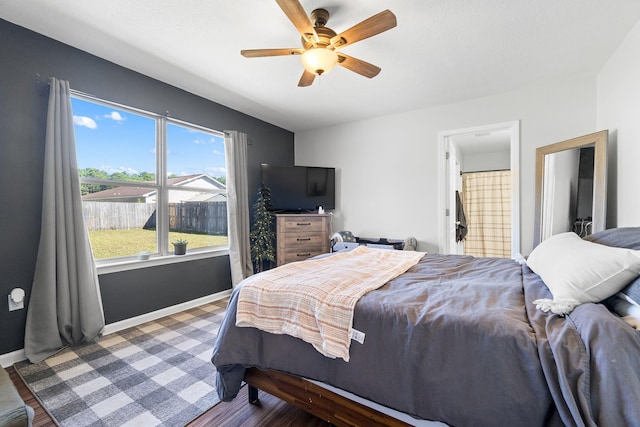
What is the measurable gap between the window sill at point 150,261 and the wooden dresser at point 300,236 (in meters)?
0.79

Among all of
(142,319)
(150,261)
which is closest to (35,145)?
(150,261)

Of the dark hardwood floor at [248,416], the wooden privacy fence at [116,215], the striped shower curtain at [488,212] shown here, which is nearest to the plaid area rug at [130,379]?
the dark hardwood floor at [248,416]

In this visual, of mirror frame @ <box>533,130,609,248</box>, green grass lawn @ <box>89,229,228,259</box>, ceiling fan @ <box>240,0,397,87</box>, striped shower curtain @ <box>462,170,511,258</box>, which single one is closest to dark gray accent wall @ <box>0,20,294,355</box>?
green grass lawn @ <box>89,229,228,259</box>

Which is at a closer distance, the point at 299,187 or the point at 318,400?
the point at 318,400

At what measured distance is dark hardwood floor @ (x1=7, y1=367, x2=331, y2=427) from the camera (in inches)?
58.6

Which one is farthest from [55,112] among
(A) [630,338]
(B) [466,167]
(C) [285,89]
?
(B) [466,167]

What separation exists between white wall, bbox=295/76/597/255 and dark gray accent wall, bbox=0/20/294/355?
2.39 meters

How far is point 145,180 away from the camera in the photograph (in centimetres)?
299

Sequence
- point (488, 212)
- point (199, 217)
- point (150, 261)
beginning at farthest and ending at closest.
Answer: point (488, 212) < point (199, 217) < point (150, 261)

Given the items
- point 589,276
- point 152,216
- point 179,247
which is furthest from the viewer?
point 179,247

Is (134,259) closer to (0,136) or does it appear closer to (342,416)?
(0,136)

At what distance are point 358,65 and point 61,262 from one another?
109 inches

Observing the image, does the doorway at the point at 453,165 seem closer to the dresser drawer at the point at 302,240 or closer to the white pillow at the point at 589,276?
the white pillow at the point at 589,276

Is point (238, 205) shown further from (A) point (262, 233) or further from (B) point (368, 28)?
(B) point (368, 28)
